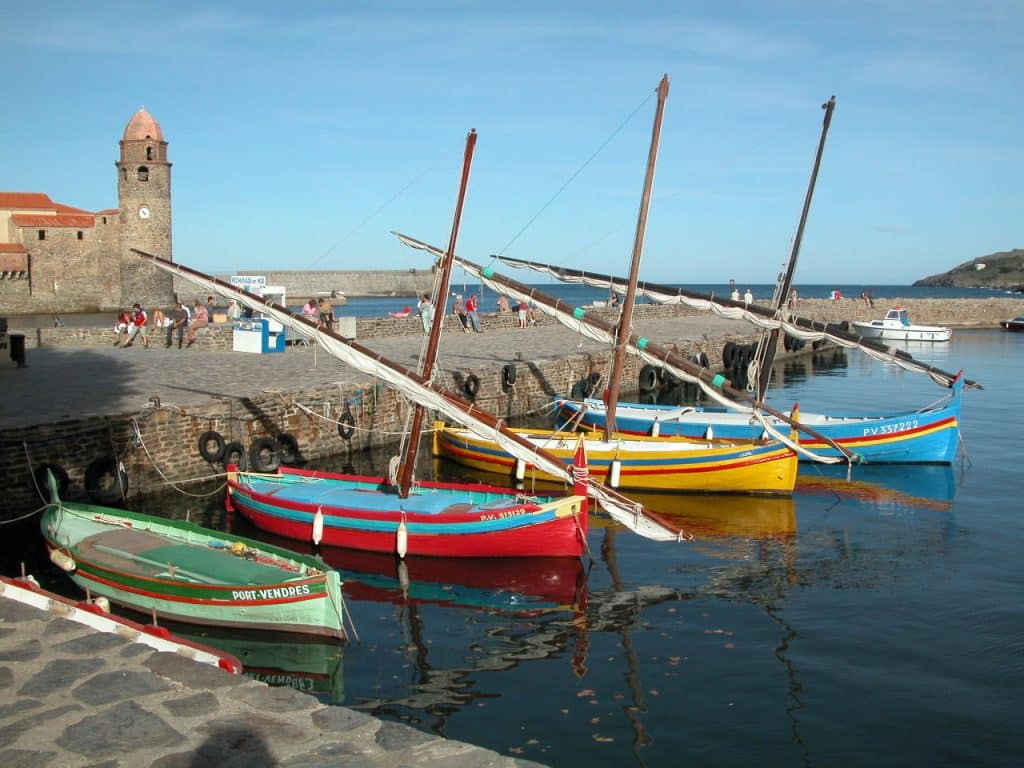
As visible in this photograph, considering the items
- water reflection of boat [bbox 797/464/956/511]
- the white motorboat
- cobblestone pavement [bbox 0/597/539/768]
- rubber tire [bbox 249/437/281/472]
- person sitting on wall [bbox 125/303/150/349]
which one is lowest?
water reflection of boat [bbox 797/464/956/511]

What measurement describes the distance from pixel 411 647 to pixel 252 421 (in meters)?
11.0

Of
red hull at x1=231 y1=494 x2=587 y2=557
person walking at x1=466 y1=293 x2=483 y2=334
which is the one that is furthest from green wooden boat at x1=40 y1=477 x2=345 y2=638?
person walking at x1=466 y1=293 x2=483 y2=334

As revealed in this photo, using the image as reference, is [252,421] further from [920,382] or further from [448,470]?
[920,382]

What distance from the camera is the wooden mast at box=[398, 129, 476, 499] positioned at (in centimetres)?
1719

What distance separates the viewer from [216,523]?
18344 mm

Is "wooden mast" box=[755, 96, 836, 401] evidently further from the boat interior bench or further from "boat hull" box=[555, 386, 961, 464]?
the boat interior bench

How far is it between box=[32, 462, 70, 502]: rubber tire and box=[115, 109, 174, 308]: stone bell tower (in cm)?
5807

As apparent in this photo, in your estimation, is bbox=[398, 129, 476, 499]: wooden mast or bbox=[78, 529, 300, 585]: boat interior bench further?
bbox=[398, 129, 476, 499]: wooden mast

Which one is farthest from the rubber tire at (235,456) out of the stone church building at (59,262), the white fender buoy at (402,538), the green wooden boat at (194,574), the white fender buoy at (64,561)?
the stone church building at (59,262)

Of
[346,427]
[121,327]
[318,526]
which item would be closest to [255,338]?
[121,327]

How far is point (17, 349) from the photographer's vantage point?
27.1 m

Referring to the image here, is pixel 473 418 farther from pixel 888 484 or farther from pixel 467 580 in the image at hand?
pixel 888 484

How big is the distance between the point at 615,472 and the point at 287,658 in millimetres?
10984

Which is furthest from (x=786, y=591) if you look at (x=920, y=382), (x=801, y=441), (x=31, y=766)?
(x=920, y=382)
